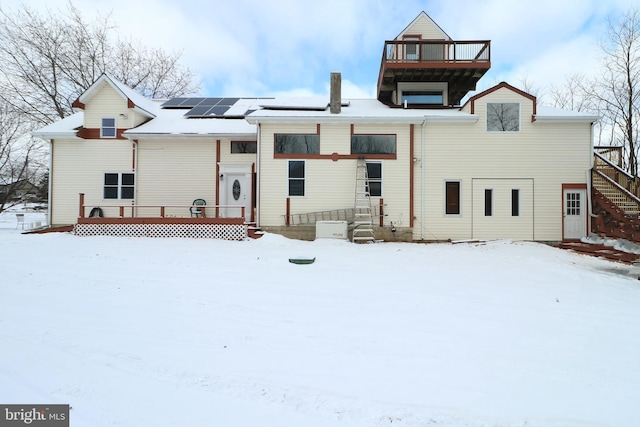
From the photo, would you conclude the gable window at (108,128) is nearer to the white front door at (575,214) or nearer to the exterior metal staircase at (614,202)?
the white front door at (575,214)

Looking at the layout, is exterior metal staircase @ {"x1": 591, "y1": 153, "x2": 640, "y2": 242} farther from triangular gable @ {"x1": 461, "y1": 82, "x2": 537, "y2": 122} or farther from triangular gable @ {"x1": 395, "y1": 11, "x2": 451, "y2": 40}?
triangular gable @ {"x1": 395, "y1": 11, "x2": 451, "y2": 40}

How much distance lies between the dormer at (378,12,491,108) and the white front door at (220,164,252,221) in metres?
8.26

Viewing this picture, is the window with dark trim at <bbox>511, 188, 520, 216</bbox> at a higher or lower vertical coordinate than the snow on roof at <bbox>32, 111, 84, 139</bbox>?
lower

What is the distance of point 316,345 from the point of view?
4223mm

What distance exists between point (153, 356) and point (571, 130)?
16.4 meters

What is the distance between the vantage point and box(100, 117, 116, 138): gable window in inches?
601

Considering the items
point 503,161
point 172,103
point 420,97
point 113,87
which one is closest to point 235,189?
point 113,87

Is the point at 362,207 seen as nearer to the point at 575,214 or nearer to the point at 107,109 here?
the point at 575,214

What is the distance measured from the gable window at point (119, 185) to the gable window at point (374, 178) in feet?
34.4

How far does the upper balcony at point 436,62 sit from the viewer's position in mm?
15930

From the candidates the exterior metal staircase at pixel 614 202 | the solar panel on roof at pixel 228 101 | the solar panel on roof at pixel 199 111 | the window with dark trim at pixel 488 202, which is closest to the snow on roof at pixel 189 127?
the solar panel on roof at pixel 199 111

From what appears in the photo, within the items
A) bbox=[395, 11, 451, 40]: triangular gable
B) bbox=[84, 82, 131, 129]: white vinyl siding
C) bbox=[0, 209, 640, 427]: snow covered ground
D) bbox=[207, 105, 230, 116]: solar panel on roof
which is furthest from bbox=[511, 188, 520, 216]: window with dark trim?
bbox=[84, 82, 131, 129]: white vinyl siding

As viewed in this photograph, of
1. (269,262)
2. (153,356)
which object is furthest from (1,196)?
(153,356)

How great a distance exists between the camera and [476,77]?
16828 mm
